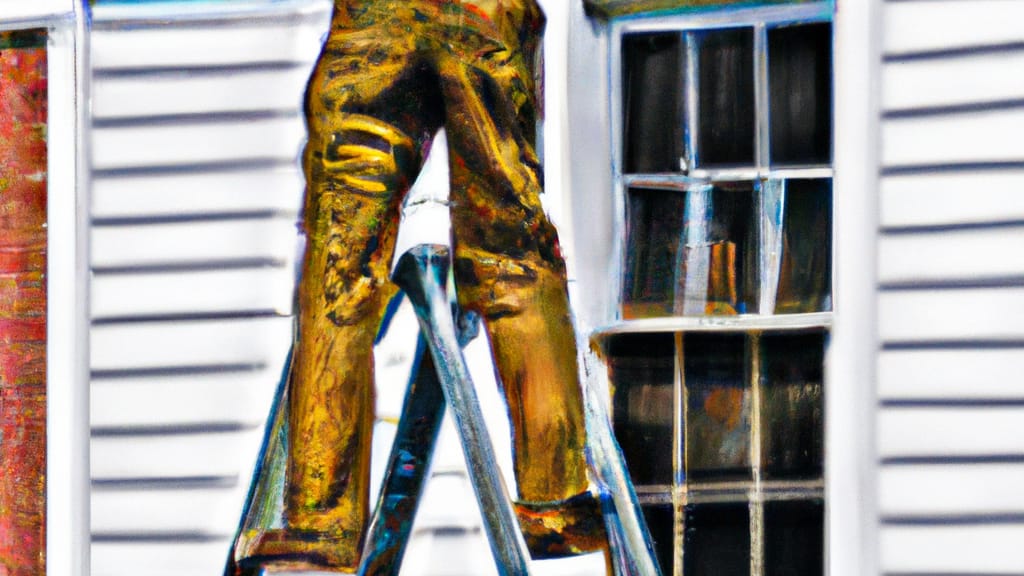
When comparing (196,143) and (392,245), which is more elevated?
(196,143)

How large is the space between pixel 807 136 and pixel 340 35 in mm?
1068

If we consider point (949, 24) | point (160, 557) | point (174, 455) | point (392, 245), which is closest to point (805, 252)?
point (949, 24)

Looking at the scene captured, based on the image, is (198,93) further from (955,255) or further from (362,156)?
(955,255)

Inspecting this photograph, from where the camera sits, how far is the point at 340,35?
78.4 inches

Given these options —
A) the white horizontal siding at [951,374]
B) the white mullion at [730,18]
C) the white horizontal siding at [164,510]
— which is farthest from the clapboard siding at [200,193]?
the white horizontal siding at [951,374]

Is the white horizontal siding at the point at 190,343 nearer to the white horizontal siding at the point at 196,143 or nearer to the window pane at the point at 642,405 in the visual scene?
the white horizontal siding at the point at 196,143

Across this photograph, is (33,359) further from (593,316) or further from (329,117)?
(593,316)

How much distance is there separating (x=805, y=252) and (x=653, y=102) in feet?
1.57

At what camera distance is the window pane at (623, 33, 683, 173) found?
2350mm

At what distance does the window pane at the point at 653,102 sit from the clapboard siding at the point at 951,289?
461 millimetres

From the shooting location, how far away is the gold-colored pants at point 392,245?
1.90m

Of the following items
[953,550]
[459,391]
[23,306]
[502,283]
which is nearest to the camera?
[502,283]

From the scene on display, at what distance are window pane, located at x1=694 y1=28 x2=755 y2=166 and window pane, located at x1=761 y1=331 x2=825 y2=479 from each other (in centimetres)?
46

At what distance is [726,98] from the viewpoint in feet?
7.76
